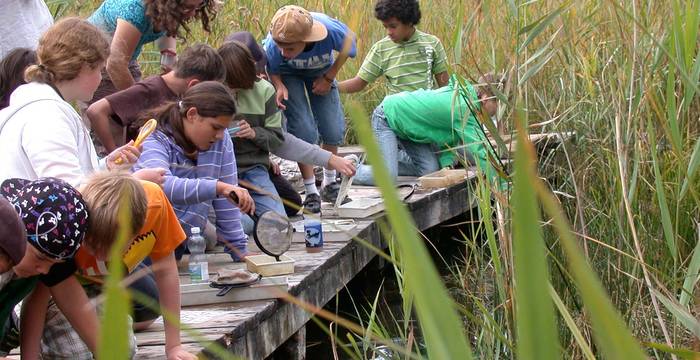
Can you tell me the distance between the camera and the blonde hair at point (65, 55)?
3328 mm

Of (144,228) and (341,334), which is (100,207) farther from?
(341,334)

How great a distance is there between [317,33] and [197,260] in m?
2.07

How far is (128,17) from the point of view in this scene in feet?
14.8

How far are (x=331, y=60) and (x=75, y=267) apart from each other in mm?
3417

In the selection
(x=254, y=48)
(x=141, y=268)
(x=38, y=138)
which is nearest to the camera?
(x=141, y=268)

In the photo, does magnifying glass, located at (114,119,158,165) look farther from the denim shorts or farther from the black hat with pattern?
the denim shorts

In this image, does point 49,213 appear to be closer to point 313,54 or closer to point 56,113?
point 56,113

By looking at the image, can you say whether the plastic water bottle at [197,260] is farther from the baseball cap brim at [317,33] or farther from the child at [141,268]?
the baseball cap brim at [317,33]

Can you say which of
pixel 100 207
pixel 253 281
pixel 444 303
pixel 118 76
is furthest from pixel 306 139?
pixel 444 303

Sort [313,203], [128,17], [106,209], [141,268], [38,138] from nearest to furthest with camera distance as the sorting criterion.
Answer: [106,209] < [141,268] < [38,138] < [128,17] < [313,203]

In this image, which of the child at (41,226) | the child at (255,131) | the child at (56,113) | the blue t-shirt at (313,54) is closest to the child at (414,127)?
the blue t-shirt at (313,54)

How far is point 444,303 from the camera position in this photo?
23.1 inches

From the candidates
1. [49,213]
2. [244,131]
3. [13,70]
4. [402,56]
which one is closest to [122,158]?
[13,70]

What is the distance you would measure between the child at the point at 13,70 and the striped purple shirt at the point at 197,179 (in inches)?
25.9
